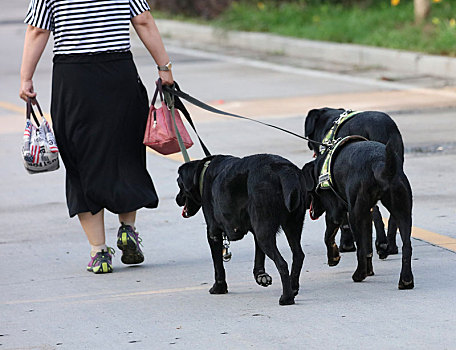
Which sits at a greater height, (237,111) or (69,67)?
(69,67)

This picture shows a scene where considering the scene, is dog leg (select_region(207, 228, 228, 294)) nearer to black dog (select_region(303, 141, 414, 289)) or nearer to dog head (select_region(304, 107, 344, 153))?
black dog (select_region(303, 141, 414, 289))

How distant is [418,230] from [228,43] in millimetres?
12592

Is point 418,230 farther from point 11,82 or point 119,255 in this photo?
point 11,82

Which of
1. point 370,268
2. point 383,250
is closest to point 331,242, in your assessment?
point 370,268

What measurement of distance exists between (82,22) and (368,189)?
A: 6.16ft

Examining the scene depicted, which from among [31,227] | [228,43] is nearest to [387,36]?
[228,43]

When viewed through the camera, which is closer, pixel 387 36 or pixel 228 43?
pixel 387 36

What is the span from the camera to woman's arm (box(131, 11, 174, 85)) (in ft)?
19.9

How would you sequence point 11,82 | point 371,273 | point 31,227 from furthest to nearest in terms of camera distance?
point 11,82
point 31,227
point 371,273

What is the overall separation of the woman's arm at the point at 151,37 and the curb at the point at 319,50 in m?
7.94

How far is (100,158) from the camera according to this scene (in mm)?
6070

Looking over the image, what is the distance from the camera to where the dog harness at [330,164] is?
5.45 metres

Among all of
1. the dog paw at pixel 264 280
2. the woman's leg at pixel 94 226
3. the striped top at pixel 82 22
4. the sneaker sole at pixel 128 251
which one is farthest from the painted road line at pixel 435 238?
the striped top at pixel 82 22

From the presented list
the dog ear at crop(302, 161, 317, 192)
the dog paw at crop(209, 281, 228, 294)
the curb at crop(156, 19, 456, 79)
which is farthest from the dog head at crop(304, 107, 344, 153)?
the curb at crop(156, 19, 456, 79)
